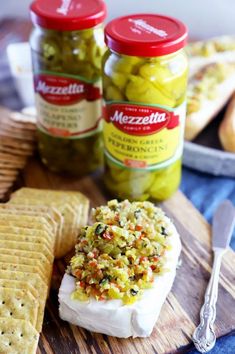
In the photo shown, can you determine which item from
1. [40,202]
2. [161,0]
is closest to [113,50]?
[40,202]

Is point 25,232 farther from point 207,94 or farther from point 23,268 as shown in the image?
point 207,94

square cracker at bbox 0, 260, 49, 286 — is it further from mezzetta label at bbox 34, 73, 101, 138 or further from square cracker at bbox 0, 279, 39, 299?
mezzetta label at bbox 34, 73, 101, 138

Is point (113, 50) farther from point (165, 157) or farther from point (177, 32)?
point (165, 157)

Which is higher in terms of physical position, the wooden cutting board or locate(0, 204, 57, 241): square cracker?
locate(0, 204, 57, 241): square cracker

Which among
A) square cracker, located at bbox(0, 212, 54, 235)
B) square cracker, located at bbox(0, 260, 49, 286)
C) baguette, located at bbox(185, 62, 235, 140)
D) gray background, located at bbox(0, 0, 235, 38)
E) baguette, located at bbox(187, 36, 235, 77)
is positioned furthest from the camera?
gray background, located at bbox(0, 0, 235, 38)

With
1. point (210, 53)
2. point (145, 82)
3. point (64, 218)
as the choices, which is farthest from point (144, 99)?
point (210, 53)

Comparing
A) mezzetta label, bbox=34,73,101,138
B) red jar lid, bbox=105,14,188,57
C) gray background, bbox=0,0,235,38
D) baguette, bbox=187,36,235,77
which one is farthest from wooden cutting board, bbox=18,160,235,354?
gray background, bbox=0,0,235,38
